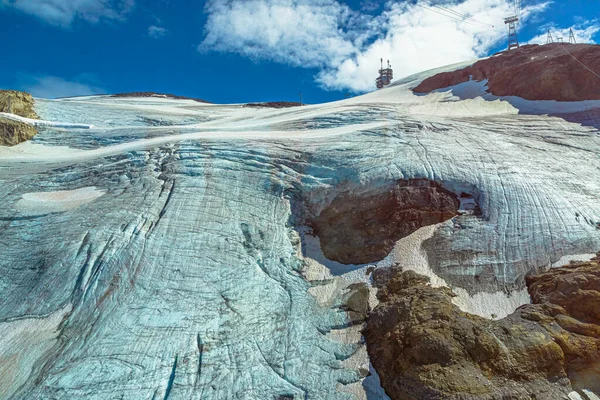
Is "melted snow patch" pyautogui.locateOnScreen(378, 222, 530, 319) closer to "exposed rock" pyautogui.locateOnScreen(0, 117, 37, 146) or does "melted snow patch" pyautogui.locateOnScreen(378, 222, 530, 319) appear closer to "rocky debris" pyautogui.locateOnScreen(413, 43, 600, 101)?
"rocky debris" pyautogui.locateOnScreen(413, 43, 600, 101)

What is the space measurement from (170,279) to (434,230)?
7.33 meters

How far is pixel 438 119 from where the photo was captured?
1672cm

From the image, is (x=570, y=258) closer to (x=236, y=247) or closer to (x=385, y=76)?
(x=236, y=247)

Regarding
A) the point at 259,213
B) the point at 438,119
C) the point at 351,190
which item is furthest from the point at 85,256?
the point at 438,119

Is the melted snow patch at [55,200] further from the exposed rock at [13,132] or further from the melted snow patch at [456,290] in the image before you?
the melted snow patch at [456,290]

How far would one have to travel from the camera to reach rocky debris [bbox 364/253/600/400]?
680 cm

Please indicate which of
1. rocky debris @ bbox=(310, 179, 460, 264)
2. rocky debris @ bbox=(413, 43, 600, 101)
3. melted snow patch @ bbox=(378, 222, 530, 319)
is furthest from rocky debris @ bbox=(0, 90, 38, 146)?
rocky debris @ bbox=(413, 43, 600, 101)

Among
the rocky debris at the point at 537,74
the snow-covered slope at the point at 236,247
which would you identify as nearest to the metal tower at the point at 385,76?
the rocky debris at the point at 537,74

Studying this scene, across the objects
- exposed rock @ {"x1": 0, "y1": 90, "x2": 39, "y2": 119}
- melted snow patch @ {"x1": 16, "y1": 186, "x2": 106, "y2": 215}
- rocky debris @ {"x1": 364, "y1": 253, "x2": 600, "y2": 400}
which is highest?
exposed rock @ {"x1": 0, "y1": 90, "x2": 39, "y2": 119}

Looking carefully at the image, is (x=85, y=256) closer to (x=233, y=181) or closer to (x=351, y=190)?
(x=233, y=181)

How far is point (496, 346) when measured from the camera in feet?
23.8

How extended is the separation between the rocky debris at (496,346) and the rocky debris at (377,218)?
2.51m

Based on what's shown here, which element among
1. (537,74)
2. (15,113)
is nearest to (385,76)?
(537,74)

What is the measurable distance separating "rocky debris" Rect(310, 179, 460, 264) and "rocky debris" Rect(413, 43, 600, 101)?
12.9m
